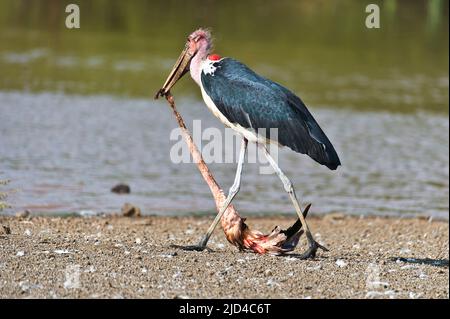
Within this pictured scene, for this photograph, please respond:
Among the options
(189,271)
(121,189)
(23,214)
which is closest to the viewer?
(189,271)

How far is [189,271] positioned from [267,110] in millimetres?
1761

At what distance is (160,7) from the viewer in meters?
35.6

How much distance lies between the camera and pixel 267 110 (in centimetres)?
923

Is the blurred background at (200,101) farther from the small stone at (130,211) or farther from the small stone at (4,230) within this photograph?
the small stone at (4,230)

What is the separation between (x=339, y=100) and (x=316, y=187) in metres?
7.37

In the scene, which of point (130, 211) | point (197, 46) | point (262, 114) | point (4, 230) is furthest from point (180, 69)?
point (130, 211)

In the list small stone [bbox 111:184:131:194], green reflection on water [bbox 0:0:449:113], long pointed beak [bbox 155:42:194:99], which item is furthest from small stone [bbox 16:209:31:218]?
green reflection on water [bbox 0:0:449:113]

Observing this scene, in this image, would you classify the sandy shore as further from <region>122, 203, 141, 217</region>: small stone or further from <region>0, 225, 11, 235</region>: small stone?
<region>122, 203, 141, 217</region>: small stone

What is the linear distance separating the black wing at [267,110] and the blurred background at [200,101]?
13.3 ft

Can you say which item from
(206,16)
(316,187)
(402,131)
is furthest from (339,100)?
(206,16)

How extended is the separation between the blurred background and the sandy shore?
3.47 meters

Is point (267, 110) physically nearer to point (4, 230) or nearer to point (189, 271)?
point (189, 271)
